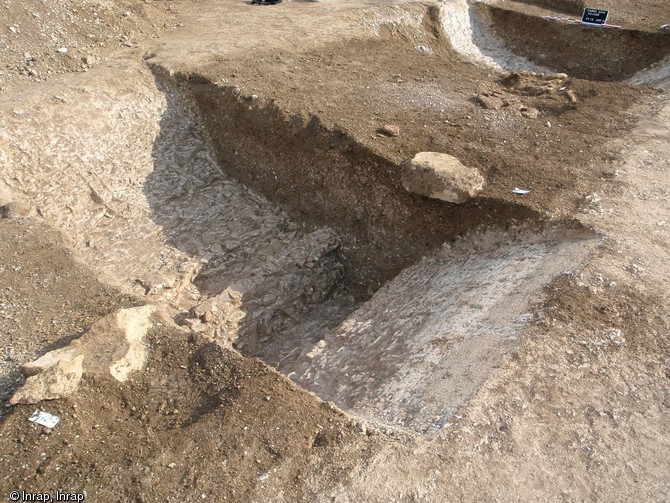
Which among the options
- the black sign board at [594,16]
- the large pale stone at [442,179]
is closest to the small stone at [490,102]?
the large pale stone at [442,179]

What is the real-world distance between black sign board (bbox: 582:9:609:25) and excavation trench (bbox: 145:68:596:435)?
1061 centimetres

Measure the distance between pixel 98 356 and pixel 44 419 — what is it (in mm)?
857

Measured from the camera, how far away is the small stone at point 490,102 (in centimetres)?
1005

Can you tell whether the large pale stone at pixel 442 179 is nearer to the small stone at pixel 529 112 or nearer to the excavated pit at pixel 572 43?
the small stone at pixel 529 112

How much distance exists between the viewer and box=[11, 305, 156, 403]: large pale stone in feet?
17.1

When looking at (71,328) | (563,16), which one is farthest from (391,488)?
(563,16)

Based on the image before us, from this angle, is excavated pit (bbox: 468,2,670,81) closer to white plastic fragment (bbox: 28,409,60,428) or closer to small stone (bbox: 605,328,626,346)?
small stone (bbox: 605,328,626,346)

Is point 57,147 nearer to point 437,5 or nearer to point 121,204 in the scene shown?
point 121,204

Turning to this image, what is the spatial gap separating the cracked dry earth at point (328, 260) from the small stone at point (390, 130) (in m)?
0.18

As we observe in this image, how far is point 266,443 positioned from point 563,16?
16492mm

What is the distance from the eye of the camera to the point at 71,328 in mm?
6449

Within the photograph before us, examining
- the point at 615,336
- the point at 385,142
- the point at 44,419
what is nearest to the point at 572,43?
the point at 385,142

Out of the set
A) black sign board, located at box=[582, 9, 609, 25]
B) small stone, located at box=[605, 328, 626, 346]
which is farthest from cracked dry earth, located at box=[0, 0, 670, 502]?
black sign board, located at box=[582, 9, 609, 25]

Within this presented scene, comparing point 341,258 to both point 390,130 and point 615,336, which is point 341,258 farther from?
point 615,336
